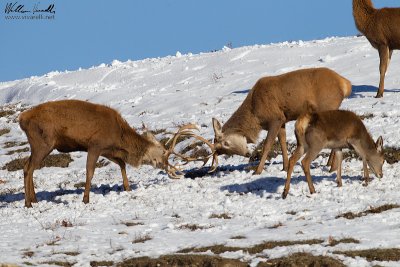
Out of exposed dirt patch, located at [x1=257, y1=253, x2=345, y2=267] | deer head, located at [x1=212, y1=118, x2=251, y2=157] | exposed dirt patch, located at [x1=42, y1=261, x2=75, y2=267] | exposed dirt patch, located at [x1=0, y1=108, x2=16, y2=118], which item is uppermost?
exposed dirt patch, located at [x1=0, y1=108, x2=16, y2=118]

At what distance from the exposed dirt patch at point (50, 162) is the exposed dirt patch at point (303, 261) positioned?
13115 millimetres

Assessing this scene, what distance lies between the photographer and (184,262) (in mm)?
9344

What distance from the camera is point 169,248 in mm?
10352

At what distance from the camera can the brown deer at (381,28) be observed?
22078 mm

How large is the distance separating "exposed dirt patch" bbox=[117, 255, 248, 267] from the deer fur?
5383 millimetres

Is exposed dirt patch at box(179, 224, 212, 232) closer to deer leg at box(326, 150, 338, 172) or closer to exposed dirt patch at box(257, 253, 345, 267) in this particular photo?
exposed dirt patch at box(257, 253, 345, 267)

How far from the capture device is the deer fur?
49.2 ft

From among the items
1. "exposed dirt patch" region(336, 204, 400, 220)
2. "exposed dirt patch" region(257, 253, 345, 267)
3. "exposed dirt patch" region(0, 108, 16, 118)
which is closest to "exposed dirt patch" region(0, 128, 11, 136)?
"exposed dirt patch" region(0, 108, 16, 118)

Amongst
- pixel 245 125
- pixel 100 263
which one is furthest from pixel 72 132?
pixel 100 263

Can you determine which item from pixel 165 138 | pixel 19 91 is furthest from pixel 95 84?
pixel 165 138

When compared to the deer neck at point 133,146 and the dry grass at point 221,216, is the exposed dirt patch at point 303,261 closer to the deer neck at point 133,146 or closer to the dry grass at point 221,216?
the dry grass at point 221,216

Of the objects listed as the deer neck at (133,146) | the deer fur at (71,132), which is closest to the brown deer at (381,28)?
the deer neck at (133,146)

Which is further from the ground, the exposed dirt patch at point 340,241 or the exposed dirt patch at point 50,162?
the exposed dirt patch at point 50,162

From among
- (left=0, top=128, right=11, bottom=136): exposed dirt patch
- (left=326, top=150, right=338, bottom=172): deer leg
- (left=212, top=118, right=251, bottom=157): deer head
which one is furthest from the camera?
(left=0, top=128, right=11, bottom=136): exposed dirt patch
